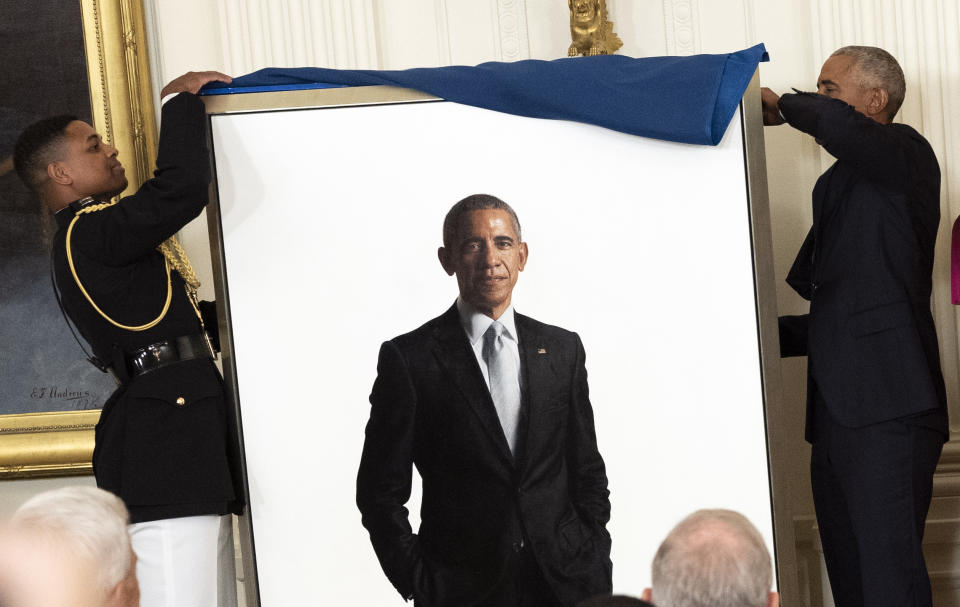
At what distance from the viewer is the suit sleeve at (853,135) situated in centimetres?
280

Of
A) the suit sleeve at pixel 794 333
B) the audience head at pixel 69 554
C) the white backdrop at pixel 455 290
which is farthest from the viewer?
the suit sleeve at pixel 794 333

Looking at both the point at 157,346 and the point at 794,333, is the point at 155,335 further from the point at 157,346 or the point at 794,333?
the point at 794,333

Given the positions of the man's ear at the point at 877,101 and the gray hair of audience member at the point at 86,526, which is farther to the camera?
the man's ear at the point at 877,101

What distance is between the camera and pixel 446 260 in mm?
2645

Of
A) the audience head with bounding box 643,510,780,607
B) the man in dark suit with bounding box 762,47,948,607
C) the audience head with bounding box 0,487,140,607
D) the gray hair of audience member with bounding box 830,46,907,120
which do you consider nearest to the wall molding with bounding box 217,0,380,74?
the man in dark suit with bounding box 762,47,948,607

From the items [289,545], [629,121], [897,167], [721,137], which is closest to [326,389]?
[289,545]

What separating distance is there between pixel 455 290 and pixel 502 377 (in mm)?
254

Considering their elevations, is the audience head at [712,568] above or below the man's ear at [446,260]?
below

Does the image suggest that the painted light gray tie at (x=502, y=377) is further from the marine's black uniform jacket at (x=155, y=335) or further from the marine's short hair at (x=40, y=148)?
the marine's short hair at (x=40, y=148)

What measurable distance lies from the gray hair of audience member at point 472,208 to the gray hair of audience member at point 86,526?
4.44 feet

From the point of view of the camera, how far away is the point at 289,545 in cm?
Result: 265

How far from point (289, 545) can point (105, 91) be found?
180cm

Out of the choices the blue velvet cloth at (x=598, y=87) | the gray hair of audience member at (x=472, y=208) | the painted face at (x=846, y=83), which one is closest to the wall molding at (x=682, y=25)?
the painted face at (x=846, y=83)

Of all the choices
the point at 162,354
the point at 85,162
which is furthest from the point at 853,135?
the point at 85,162
